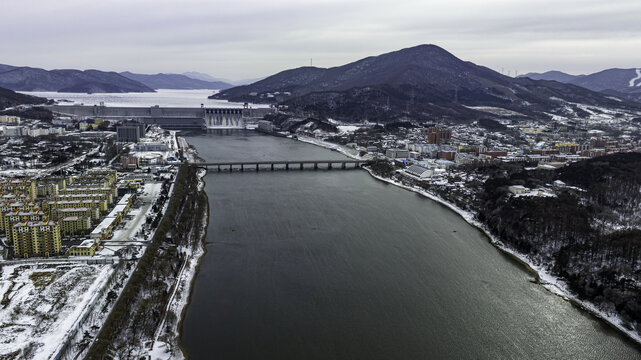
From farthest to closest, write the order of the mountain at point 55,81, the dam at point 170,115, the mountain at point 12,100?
the mountain at point 55,81 < the dam at point 170,115 < the mountain at point 12,100

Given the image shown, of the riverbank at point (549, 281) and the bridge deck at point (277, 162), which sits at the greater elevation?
the bridge deck at point (277, 162)

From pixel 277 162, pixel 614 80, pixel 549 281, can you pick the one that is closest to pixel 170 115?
pixel 277 162

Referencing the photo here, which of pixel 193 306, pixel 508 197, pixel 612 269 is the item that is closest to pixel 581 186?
pixel 508 197

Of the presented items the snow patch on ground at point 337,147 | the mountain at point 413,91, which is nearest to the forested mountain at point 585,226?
the snow patch on ground at point 337,147

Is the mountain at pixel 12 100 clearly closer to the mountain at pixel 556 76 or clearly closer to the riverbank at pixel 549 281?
the riverbank at pixel 549 281

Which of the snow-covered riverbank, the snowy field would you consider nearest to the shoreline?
the snow-covered riverbank
